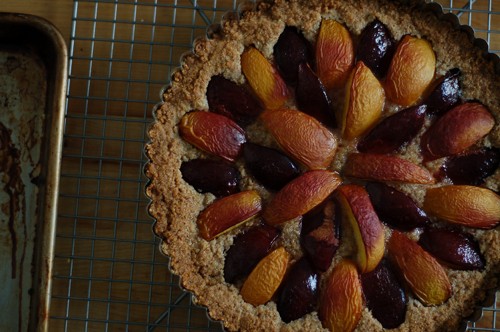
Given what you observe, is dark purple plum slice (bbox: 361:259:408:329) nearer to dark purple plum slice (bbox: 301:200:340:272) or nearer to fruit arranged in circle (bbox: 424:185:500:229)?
dark purple plum slice (bbox: 301:200:340:272)

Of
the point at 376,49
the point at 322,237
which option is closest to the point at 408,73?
the point at 376,49

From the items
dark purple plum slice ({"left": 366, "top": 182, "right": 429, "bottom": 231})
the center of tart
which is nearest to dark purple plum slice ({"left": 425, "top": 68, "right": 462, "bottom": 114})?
the center of tart

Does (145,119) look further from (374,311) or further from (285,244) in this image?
(374,311)

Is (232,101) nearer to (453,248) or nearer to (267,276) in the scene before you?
(267,276)

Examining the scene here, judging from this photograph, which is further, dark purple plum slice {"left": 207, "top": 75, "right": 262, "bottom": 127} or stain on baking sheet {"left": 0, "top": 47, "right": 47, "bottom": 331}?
stain on baking sheet {"left": 0, "top": 47, "right": 47, "bottom": 331}

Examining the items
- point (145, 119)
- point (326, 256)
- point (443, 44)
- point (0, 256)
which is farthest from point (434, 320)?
point (0, 256)
